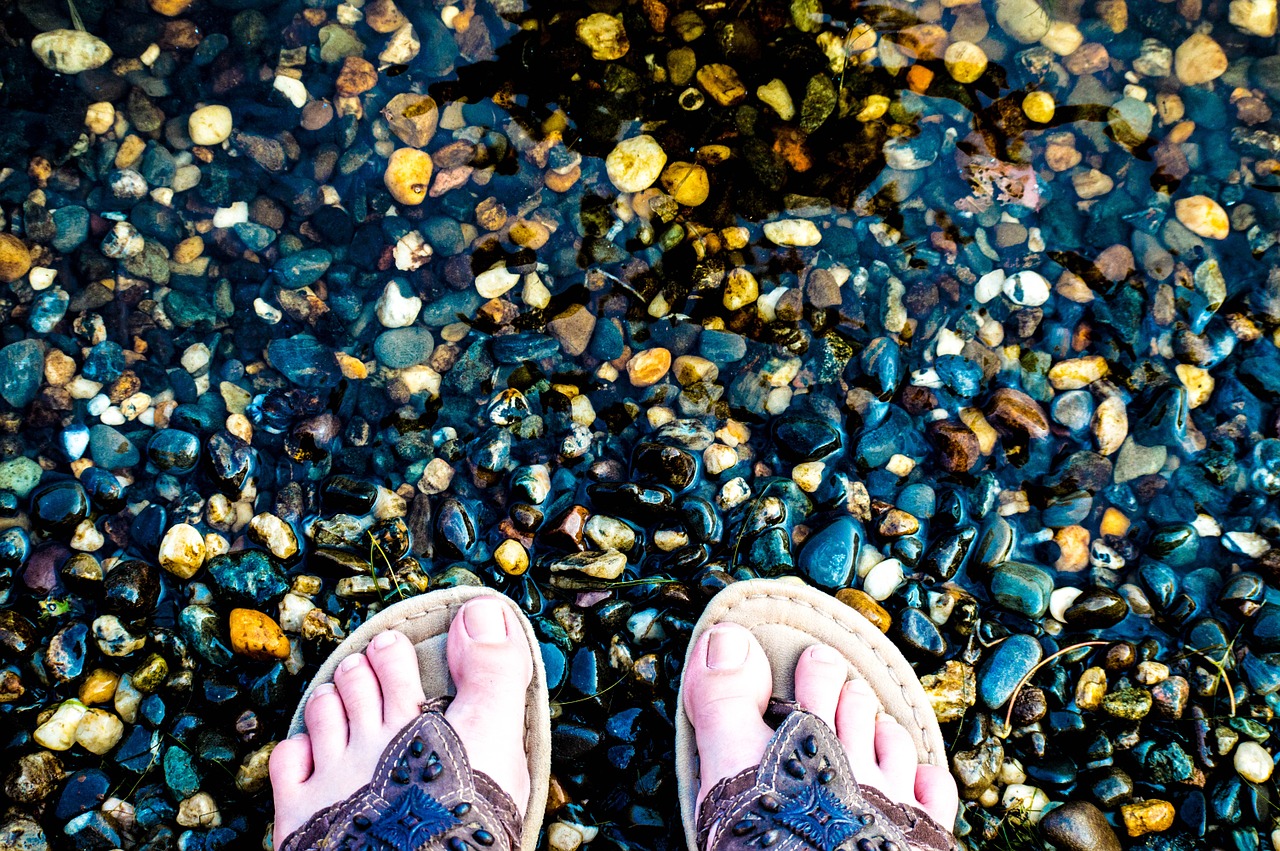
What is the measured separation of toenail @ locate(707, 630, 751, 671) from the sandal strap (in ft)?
0.68

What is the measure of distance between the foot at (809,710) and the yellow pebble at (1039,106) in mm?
1803

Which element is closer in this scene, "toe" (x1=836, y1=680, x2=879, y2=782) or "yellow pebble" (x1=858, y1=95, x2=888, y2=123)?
"toe" (x1=836, y1=680, x2=879, y2=782)

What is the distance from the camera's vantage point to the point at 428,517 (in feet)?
7.42

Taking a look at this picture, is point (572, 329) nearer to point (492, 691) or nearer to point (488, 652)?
point (488, 652)

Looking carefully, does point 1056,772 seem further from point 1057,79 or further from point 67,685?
point 67,685

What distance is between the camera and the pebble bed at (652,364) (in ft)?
7.22

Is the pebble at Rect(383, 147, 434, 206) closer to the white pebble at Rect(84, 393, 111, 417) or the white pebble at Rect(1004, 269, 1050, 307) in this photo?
the white pebble at Rect(84, 393, 111, 417)

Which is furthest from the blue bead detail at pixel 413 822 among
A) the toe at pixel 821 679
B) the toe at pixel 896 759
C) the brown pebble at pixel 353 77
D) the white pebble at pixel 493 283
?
the brown pebble at pixel 353 77

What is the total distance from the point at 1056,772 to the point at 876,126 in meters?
2.00

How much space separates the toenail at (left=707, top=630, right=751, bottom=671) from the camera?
2152 mm

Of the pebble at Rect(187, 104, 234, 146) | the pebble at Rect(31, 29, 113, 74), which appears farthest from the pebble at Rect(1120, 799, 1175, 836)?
the pebble at Rect(31, 29, 113, 74)

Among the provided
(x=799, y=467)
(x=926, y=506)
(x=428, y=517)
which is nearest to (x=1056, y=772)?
(x=926, y=506)

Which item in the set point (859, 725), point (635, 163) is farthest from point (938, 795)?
point (635, 163)

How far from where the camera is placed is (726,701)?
2.13 m
